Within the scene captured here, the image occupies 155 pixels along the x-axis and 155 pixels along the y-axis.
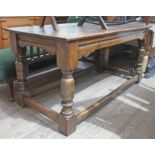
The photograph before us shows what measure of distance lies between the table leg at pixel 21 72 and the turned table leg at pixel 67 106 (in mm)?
454

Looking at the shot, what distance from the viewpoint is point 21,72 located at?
1.45 m

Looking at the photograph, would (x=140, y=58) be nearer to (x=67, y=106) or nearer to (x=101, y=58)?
(x=101, y=58)

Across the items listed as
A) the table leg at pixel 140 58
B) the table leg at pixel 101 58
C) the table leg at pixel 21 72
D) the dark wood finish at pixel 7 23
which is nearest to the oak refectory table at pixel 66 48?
the table leg at pixel 21 72

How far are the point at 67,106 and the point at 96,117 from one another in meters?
0.35

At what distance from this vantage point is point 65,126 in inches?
47.6

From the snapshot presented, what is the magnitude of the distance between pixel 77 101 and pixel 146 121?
58 centimetres

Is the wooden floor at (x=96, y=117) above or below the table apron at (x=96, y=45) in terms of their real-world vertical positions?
below

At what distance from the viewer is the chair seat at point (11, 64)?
1475 mm

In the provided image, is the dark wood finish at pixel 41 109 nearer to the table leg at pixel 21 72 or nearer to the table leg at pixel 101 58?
the table leg at pixel 21 72

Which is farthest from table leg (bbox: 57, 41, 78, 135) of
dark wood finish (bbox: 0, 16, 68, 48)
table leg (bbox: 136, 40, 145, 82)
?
dark wood finish (bbox: 0, 16, 68, 48)

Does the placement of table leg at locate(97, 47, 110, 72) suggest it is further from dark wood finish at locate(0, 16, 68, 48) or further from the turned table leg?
the turned table leg
